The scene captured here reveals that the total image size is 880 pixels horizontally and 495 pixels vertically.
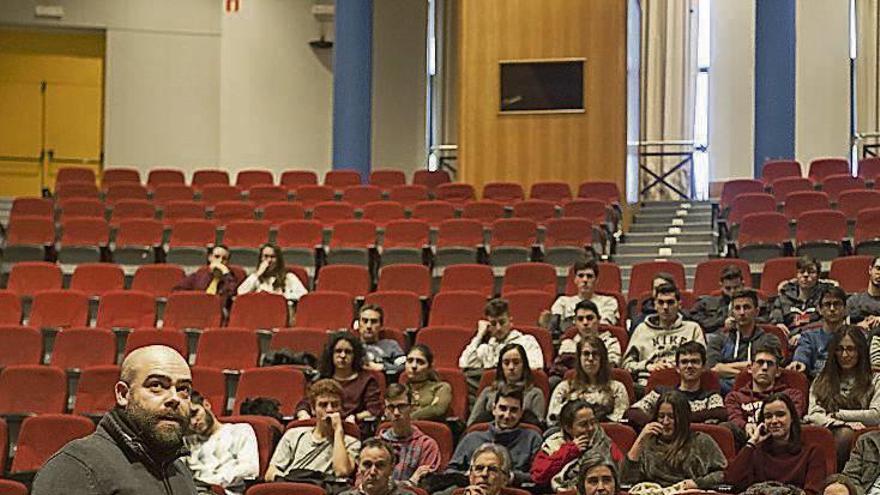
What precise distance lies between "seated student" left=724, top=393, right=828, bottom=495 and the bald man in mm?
4268

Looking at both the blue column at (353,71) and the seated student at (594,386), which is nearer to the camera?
the seated student at (594,386)

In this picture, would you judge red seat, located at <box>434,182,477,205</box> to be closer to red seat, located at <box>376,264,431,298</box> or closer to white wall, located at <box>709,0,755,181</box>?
red seat, located at <box>376,264,431,298</box>

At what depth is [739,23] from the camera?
18578 millimetres

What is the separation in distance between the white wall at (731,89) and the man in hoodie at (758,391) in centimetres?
1100

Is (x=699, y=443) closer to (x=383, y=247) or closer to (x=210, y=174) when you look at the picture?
(x=383, y=247)

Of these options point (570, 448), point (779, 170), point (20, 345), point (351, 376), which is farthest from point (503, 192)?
point (570, 448)

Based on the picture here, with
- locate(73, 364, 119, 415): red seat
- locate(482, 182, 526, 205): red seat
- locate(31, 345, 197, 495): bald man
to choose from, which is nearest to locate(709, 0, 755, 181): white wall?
locate(482, 182, 526, 205): red seat

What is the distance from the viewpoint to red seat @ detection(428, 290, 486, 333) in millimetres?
9648

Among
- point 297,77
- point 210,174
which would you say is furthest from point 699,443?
point 297,77

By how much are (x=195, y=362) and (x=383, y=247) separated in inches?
104

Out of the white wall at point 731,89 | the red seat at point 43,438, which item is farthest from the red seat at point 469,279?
the white wall at point 731,89

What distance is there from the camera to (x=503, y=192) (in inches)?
528

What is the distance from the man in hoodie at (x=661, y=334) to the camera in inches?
328

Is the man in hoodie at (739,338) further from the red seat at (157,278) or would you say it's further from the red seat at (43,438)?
the red seat at (157,278)
